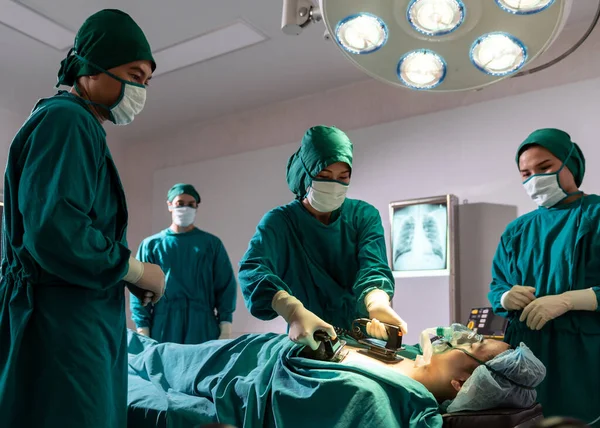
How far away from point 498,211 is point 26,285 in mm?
3207

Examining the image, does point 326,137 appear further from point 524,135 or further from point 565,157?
point 524,135

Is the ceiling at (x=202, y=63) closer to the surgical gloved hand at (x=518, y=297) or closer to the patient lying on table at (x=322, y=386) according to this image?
the surgical gloved hand at (x=518, y=297)

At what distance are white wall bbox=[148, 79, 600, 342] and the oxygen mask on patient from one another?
2.07 meters

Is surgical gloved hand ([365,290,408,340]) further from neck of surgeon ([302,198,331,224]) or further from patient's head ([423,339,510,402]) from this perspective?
neck of surgeon ([302,198,331,224])

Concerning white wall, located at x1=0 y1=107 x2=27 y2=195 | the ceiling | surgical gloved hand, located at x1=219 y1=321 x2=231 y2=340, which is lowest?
surgical gloved hand, located at x1=219 y1=321 x2=231 y2=340

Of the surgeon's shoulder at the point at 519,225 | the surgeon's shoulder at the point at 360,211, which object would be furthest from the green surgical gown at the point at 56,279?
the surgeon's shoulder at the point at 519,225

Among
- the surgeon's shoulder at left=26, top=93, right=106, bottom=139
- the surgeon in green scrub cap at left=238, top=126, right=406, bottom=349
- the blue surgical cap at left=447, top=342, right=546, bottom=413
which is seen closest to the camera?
the surgeon's shoulder at left=26, top=93, right=106, bottom=139

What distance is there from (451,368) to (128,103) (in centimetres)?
129

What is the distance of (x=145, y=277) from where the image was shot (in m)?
1.60

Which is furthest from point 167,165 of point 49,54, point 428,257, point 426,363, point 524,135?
point 426,363

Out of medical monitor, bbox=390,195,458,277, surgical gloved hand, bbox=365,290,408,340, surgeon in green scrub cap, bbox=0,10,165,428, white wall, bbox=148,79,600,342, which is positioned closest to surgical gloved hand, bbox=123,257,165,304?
surgeon in green scrub cap, bbox=0,10,165,428

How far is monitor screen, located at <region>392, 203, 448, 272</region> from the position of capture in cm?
402

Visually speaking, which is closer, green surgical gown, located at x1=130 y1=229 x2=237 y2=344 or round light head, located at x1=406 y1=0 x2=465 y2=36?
round light head, located at x1=406 y1=0 x2=465 y2=36

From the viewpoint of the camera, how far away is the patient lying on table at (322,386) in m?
1.51
